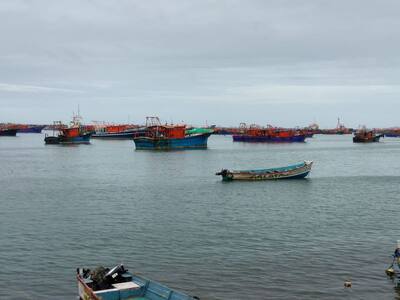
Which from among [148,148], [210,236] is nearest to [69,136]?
[148,148]

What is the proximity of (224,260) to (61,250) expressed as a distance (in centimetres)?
1080

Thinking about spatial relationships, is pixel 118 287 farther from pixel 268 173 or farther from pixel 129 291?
pixel 268 173

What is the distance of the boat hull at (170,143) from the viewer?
136 m

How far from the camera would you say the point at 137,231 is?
36312 mm

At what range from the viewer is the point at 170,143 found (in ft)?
448

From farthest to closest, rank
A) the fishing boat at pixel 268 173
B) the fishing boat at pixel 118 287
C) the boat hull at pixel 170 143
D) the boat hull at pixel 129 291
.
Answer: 1. the boat hull at pixel 170 143
2. the fishing boat at pixel 268 173
3. the fishing boat at pixel 118 287
4. the boat hull at pixel 129 291

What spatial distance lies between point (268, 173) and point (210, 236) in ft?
117

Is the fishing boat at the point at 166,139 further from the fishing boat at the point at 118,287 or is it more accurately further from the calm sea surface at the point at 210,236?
the fishing boat at the point at 118,287

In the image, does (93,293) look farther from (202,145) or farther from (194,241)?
(202,145)

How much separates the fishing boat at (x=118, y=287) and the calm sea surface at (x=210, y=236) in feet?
11.0

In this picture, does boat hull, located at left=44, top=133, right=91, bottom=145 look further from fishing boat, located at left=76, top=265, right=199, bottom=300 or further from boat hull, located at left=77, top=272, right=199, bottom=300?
boat hull, located at left=77, top=272, right=199, bottom=300

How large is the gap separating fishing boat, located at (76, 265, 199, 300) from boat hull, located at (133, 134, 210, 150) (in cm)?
11429

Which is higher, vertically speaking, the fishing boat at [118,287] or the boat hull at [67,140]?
the boat hull at [67,140]

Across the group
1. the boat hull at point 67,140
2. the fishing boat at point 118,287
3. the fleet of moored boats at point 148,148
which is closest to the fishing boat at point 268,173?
the fleet of moored boats at point 148,148
